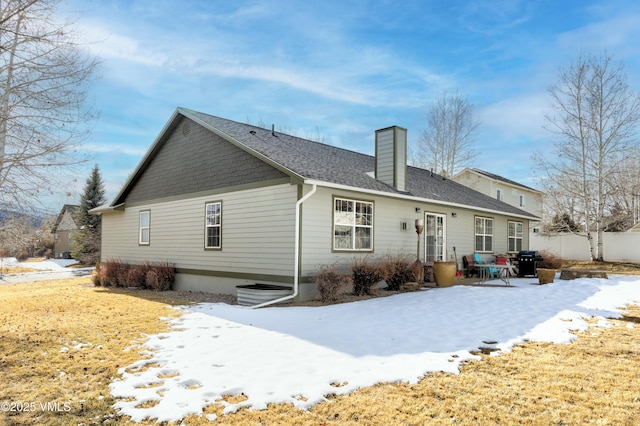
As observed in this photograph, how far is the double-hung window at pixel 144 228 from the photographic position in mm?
15266

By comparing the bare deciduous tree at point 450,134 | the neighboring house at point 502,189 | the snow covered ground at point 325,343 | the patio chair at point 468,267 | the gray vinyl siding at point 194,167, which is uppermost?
the bare deciduous tree at point 450,134

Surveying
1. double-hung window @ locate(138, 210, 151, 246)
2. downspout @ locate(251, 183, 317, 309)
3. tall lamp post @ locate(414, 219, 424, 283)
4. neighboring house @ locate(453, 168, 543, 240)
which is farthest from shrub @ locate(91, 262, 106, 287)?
neighboring house @ locate(453, 168, 543, 240)

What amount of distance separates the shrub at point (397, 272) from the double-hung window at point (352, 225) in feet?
2.62

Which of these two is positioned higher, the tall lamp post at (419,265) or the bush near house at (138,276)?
the tall lamp post at (419,265)

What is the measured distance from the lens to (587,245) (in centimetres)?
2572

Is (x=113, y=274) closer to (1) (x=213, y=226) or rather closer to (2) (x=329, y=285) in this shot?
(1) (x=213, y=226)

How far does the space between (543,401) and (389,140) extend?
33.7ft

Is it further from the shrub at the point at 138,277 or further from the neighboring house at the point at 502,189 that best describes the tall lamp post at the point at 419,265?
the neighboring house at the point at 502,189

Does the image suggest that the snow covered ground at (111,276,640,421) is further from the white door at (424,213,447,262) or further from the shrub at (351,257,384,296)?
the white door at (424,213,447,262)

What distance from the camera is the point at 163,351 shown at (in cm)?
548

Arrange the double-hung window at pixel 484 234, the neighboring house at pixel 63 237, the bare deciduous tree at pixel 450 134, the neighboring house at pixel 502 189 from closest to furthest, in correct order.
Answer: the double-hung window at pixel 484 234, the bare deciduous tree at pixel 450 134, the neighboring house at pixel 502 189, the neighboring house at pixel 63 237

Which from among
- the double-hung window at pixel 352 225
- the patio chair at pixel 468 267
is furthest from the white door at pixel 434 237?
the double-hung window at pixel 352 225

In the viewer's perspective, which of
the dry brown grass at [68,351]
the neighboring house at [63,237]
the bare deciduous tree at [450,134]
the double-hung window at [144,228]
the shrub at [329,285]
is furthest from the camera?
the neighboring house at [63,237]

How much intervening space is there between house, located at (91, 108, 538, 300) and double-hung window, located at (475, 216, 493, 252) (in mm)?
97
